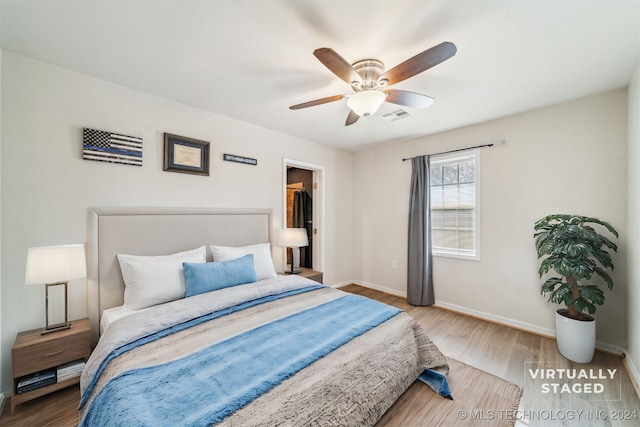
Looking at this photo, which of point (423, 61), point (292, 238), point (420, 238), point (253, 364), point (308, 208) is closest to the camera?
point (253, 364)

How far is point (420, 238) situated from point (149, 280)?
132 inches

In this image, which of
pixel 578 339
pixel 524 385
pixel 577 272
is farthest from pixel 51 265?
pixel 578 339

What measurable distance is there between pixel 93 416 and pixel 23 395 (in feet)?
3.98

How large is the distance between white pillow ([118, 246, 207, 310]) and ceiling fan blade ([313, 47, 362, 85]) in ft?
6.85

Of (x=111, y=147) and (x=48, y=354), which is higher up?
(x=111, y=147)

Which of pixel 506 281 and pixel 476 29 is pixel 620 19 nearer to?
pixel 476 29

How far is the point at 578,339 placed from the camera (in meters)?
2.23

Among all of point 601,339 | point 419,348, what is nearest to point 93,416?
point 419,348

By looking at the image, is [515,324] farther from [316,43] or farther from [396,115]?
[316,43]

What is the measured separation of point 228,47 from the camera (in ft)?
5.81

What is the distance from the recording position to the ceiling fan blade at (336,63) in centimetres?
141

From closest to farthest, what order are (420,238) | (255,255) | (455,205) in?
(255,255) → (455,205) → (420,238)

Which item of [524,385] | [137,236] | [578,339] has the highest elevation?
[137,236]

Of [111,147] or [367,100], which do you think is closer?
[367,100]
